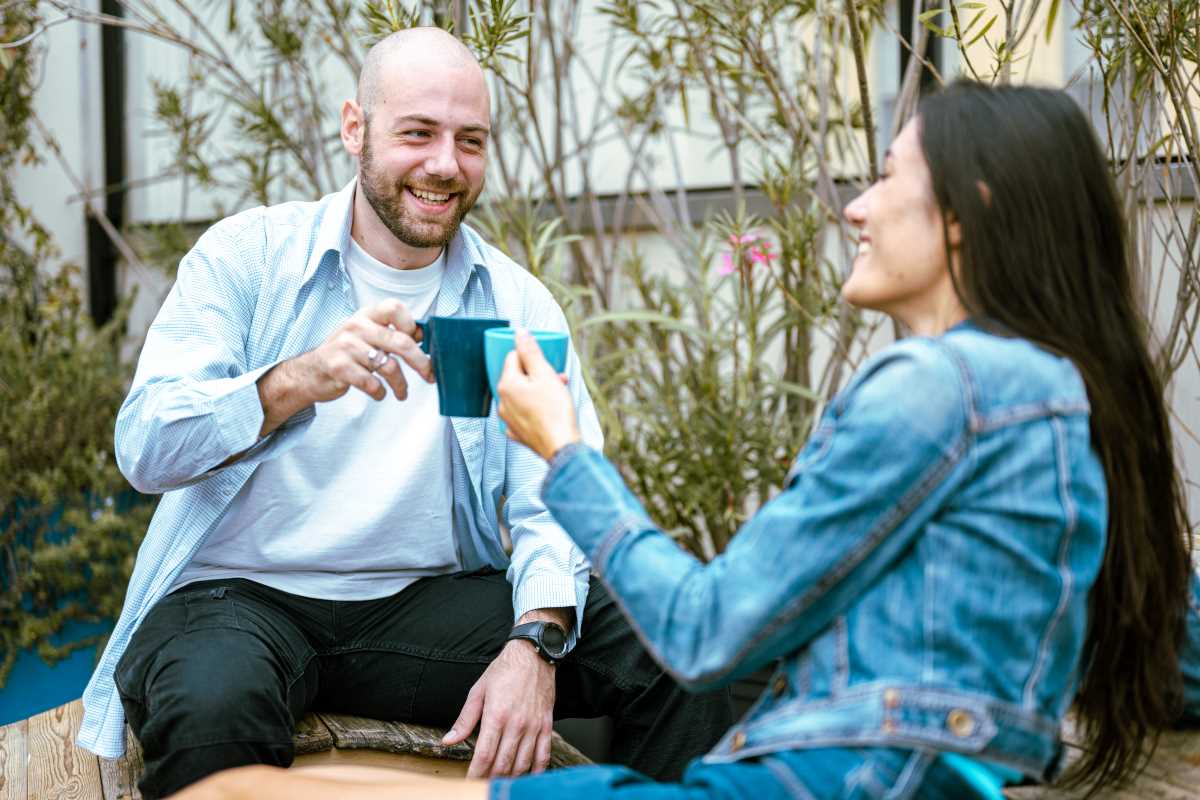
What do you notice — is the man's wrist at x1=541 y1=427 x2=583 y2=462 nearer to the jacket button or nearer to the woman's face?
the woman's face

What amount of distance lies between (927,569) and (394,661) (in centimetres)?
110

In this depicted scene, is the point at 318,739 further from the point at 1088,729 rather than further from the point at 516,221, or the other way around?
the point at 516,221

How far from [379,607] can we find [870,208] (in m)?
1.14

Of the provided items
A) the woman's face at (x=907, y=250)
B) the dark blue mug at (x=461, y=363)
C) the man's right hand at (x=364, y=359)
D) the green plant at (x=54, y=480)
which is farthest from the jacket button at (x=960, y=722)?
the green plant at (x=54, y=480)

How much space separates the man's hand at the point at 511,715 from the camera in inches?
75.7

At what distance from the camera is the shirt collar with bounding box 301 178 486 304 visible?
223cm

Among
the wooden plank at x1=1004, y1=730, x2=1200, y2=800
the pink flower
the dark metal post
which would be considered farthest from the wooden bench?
the dark metal post

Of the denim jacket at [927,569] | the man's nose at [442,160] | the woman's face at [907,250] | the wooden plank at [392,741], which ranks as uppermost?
the man's nose at [442,160]

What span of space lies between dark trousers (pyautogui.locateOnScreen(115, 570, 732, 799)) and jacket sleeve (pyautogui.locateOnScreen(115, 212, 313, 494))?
25 centimetres

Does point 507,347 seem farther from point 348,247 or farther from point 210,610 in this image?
point 348,247

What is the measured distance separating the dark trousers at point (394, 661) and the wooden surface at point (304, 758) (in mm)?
46

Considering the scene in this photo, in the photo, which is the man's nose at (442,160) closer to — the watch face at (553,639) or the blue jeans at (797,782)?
the watch face at (553,639)

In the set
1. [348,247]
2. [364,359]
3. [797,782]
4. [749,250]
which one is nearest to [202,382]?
[364,359]

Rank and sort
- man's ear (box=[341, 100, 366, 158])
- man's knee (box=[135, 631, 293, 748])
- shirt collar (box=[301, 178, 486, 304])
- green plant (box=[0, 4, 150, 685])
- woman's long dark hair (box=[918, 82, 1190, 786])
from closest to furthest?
1. woman's long dark hair (box=[918, 82, 1190, 786])
2. man's knee (box=[135, 631, 293, 748])
3. shirt collar (box=[301, 178, 486, 304])
4. man's ear (box=[341, 100, 366, 158])
5. green plant (box=[0, 4, 150, 685])
